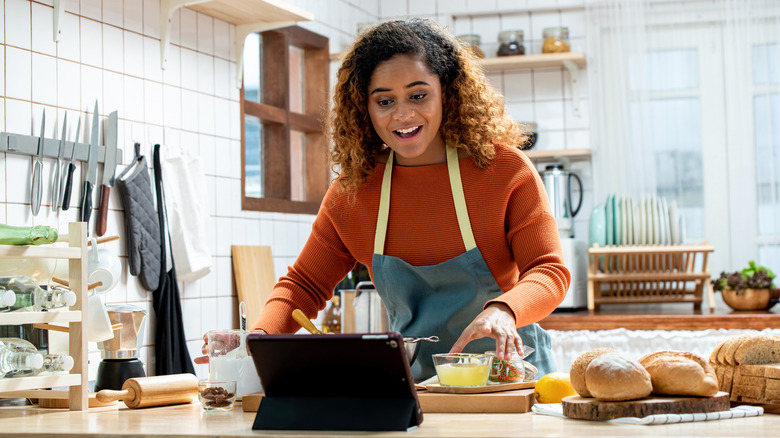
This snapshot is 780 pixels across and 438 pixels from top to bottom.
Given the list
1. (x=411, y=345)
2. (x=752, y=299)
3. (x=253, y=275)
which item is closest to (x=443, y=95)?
(x=411, y=345)

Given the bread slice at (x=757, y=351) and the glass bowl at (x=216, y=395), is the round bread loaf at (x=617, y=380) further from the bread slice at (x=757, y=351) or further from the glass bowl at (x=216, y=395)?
the glass bowl at (x=216, y=395)

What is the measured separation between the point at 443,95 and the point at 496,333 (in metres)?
0.64

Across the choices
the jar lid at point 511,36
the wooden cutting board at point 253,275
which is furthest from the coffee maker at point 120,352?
the jar lid at point 511,36

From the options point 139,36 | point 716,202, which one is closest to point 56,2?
point 139,36

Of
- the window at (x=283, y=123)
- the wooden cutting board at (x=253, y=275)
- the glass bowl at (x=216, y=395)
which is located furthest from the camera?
the window at (x=283, y=123)

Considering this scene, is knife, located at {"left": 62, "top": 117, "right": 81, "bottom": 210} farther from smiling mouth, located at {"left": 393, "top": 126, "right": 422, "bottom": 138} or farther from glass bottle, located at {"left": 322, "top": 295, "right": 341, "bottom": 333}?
glass bottle, located at {"left": 322, "top": 295, "right": 341, "bottom": 333}

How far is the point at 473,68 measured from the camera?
1913 mm

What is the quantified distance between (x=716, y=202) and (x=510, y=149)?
2.84 m

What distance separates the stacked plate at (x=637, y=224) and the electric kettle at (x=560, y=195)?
5.3 inches

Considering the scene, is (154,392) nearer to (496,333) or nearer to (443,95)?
(496,333)

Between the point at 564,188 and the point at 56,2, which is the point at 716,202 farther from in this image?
the point at 56,2

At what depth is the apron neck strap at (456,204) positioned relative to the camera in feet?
6.02

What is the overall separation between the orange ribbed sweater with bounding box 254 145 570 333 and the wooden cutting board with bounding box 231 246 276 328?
1503mm

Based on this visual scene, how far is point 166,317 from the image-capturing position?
2967 millimetres
